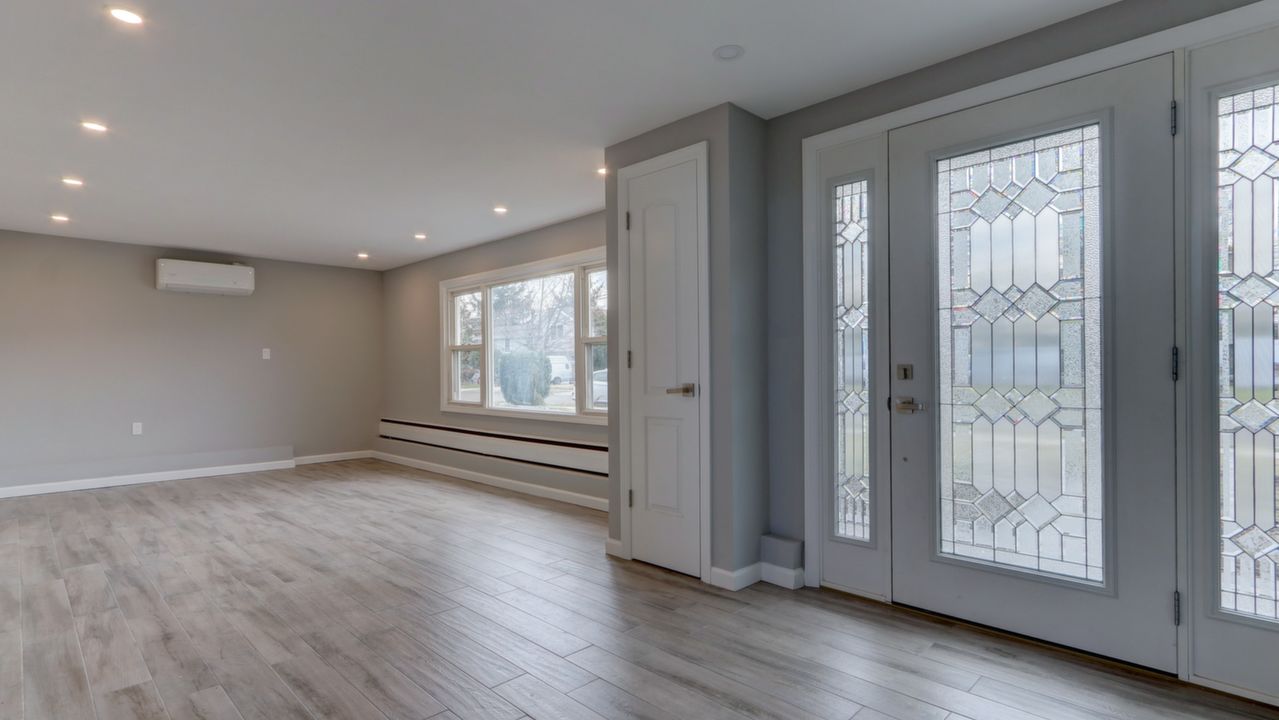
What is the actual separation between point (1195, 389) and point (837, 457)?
54.5 inches

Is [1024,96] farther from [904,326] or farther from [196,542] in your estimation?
[196,542]

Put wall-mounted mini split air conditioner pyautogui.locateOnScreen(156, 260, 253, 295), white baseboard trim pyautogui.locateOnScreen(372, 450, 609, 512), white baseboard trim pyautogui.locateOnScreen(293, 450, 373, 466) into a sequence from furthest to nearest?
white baseboard trim pyautogui.locateOnScreen(293, 450, 373, 466)
wall-mounted mini split air conditioner pyautogui.locateOnScreen(156, 260, 253, 295)
white baseboard trim pyautogui.locateOnScreen(372, 450, 609, 512)

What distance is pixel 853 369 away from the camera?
3.06 metres

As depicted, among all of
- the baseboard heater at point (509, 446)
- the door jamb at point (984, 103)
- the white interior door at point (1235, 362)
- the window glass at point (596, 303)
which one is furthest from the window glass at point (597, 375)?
the white interior door at point (1235, 362)

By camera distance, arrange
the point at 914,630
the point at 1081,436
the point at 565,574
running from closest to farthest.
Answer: the point at 1081,436
the point at 914,630
the point at 565,574

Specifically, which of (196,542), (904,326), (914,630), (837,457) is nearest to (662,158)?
(904,326)

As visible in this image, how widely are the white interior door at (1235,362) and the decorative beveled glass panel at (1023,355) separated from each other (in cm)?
29

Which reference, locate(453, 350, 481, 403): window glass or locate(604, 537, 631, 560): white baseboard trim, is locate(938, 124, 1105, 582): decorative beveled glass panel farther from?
locate(453, 350, 481, 403): window glass

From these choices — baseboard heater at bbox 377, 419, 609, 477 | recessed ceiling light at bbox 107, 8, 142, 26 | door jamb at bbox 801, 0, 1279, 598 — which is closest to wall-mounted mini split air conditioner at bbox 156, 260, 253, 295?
baseboard heater at bbox 377, 419, 609, 477

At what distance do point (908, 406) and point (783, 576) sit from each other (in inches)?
41.9

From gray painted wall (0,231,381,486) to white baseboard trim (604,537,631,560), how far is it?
5320 millimetres

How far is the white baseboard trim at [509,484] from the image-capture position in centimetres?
517

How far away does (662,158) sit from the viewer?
3467 millimetres

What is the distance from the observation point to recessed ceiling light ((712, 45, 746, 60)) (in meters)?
2.65
